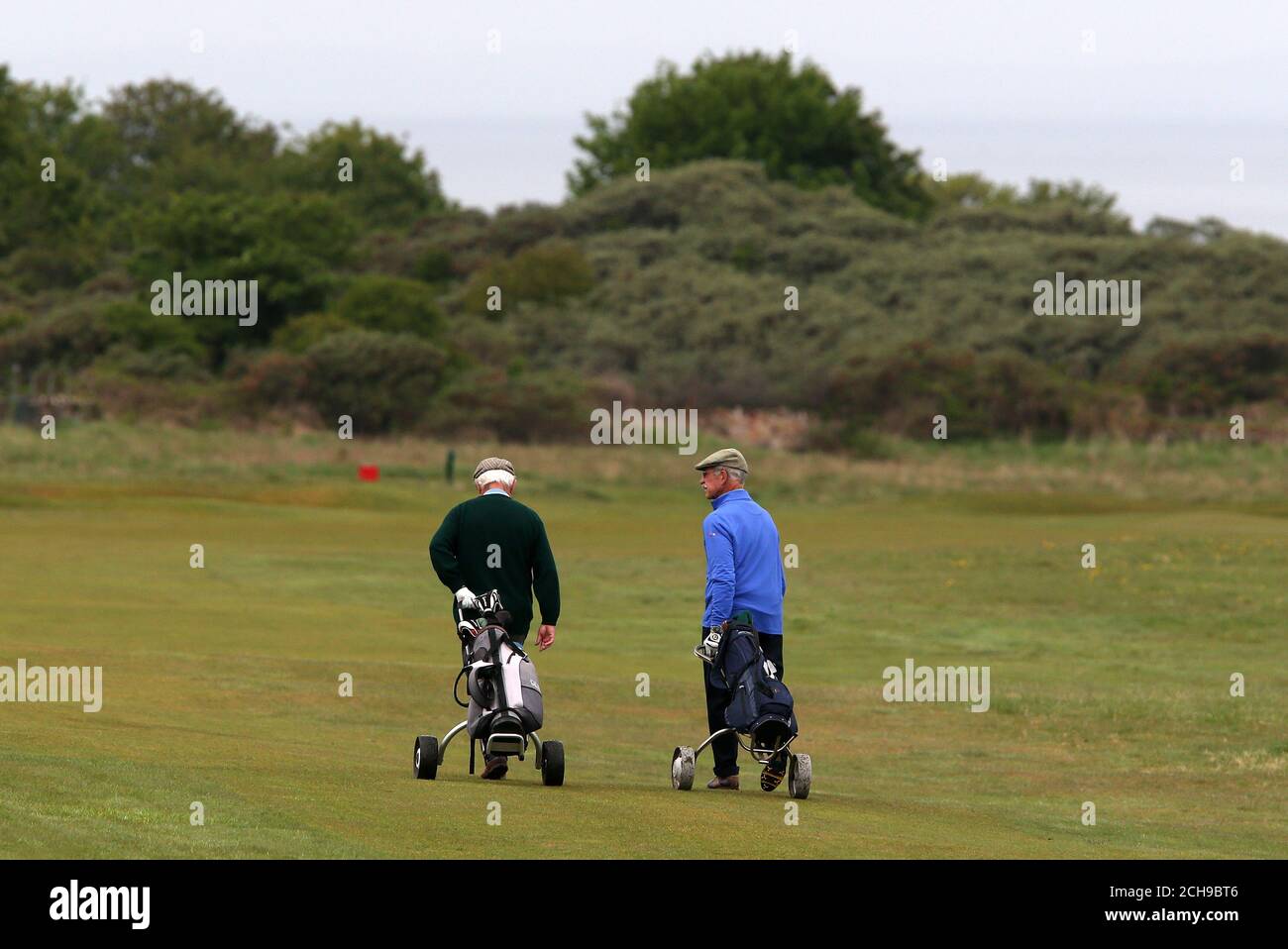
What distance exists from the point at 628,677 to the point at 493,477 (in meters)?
10.8

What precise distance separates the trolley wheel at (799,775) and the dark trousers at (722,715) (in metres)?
0.49

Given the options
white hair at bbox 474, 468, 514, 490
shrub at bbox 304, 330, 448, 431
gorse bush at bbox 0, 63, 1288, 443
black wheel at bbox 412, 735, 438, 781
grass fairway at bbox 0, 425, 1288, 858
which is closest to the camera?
grass fairway at bbox 0, 425, 1288, 858

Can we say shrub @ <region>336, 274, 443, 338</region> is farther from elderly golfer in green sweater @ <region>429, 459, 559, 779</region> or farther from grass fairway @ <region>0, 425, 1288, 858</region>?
elderly golfer in green sweater @ <region>429, 459, 559, 779</region>

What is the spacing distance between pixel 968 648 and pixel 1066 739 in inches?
346

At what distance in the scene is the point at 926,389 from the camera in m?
80.4

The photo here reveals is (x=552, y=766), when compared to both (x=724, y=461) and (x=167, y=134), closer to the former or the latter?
(x=724, y=461)

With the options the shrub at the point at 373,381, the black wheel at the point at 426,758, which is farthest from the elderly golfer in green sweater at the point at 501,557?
the shrub at the point at 373,381

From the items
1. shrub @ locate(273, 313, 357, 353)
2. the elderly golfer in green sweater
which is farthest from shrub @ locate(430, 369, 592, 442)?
the elderly golfer in green sweater

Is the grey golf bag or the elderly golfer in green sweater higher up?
the elderly golfer in green sweater

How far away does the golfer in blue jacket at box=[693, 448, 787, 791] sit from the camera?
42.7 feet

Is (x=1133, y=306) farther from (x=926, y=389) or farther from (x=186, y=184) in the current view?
(x=186, y=184)

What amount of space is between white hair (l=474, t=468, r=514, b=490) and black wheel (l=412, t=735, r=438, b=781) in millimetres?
1658

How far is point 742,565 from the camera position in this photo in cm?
1322
